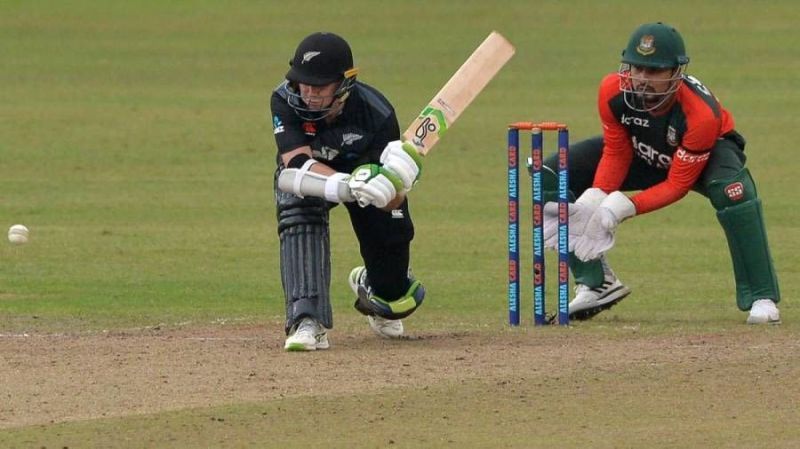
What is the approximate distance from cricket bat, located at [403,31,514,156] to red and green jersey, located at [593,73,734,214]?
1.03m

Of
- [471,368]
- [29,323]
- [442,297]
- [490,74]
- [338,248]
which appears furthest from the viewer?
[338,248]

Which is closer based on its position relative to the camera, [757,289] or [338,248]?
[757,289]

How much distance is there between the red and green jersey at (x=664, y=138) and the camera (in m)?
9.85

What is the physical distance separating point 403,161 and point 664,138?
6.79 feet

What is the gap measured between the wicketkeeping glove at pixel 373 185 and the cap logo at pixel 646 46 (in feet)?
6.36

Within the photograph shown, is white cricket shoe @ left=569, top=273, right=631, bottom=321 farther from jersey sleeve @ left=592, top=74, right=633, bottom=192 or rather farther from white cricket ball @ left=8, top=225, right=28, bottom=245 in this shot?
white cricket ball @ left=8, top=225, right=28, bottom=245

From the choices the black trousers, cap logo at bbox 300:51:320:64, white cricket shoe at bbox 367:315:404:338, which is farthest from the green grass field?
cap logo at bbox 300:51:320:64

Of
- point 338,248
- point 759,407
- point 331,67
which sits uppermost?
point 338,248

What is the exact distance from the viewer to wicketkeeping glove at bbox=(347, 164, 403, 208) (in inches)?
334

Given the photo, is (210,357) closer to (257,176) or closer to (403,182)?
(403,182)

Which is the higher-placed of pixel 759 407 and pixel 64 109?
pixel 64 109

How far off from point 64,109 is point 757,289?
16.0m

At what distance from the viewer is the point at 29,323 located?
35.5 ft

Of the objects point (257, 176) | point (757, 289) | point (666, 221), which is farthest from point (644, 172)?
point (257, 176)
